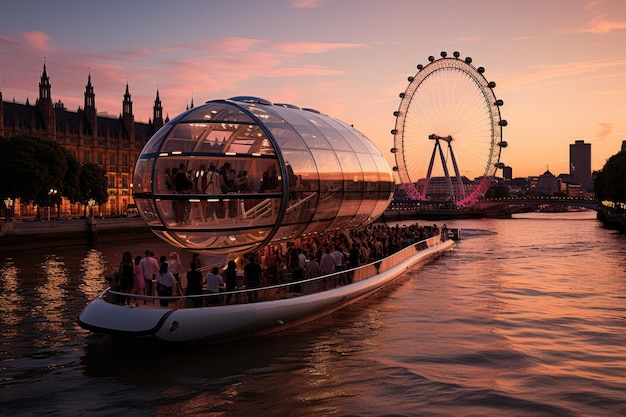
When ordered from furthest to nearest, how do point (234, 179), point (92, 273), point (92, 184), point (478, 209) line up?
point (478, 209) → point (92, 184) → point (92, 273) → point (234, 179)

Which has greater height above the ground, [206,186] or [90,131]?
[90,131]

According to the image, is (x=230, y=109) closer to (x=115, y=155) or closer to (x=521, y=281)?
(x=521, y=281)

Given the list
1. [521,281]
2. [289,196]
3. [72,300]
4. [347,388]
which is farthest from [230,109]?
[521,281]

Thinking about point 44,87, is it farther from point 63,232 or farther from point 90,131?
point 63,232

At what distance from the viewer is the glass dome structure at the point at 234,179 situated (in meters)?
16.6

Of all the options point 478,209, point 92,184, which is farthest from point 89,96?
point 478,209

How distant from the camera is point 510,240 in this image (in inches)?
2270

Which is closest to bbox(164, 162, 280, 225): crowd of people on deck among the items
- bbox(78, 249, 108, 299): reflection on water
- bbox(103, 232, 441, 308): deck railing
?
bbox(103, 232, 441, 308): deck railing

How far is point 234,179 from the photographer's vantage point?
54.5 feet

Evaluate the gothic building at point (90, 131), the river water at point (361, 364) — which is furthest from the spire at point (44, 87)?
the river water at point (361, 364)

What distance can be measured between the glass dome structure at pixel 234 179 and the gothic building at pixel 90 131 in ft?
291

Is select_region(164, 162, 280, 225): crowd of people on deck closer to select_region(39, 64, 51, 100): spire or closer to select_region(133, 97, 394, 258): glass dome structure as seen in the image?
select_region(133, 97, 394, 258): glass dome structure

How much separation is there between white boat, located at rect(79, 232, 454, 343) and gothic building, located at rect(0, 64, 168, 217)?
3552 inches

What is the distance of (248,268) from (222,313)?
1905mm
